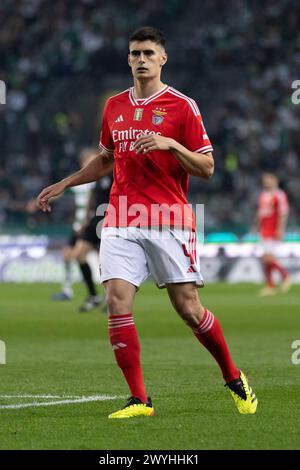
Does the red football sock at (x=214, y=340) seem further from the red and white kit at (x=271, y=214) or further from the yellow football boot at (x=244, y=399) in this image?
the red and white kit at (x=271, y=214)

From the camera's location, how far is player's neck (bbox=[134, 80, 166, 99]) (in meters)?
7.18

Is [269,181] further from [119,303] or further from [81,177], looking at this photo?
[119,303]

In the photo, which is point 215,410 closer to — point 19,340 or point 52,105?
point 19,340

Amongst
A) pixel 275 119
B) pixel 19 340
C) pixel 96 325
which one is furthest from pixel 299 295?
pixel 275 119

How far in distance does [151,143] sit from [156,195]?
20.3 inches

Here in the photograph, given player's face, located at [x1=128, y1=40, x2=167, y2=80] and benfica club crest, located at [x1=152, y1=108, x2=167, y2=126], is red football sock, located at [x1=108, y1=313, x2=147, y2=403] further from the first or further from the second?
player's face, located at [x1=128, y1=40, x2=167, y2=80]

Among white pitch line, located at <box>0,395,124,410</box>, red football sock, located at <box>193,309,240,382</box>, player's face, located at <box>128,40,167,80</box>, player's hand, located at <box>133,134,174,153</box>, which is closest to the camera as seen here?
player's hand, located at <box>133,134,174,153</box>

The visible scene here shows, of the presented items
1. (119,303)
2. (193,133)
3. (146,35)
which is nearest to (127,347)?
(119,303)

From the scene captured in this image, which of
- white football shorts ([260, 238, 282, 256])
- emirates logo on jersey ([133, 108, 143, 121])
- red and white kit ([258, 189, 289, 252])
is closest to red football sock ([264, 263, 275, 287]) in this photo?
white football shorts ([260, 238, 282, 256])

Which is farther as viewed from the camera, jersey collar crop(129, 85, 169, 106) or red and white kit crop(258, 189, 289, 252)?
red and white kit crop(258, 189, 289, 252)

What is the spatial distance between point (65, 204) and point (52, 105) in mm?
5376

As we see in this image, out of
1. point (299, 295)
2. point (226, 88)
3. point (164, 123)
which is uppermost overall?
point (226, 88)

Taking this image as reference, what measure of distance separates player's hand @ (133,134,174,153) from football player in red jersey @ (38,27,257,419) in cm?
20
